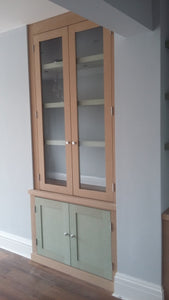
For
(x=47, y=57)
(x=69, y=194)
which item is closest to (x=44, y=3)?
(x=47, y=57)

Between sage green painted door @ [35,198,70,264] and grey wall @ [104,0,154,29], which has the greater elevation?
grey wall @ [104,0,154,29]

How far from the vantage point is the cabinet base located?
2.45 meters

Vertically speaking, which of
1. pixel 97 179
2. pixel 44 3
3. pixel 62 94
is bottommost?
pixel 97 179

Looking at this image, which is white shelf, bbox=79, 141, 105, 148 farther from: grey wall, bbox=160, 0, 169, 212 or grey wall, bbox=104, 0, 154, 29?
grey wall, bbox=104, 0, 154, 29

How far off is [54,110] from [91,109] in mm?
424

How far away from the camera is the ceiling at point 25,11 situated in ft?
7.52

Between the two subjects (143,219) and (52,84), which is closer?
Answer: (143,219)

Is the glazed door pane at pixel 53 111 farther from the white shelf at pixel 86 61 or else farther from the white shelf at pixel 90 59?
the white shelf at pixel 90 59

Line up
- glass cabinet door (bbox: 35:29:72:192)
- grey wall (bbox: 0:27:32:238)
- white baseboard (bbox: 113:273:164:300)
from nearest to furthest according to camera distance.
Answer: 1. white baseboard (bbox: 113:273:164:300)
2. glass cabinet door (bbox: 35:29:72:192)
3. grey wall (bbox: 0:27:32:238)

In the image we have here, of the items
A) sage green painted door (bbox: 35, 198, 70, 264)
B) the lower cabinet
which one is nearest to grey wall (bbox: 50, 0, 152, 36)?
the lower cabinet

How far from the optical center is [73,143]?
2.59 meters

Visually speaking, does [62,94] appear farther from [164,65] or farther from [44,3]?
[164,65]

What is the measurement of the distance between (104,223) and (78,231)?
0.30m

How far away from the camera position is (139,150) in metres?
2.14
